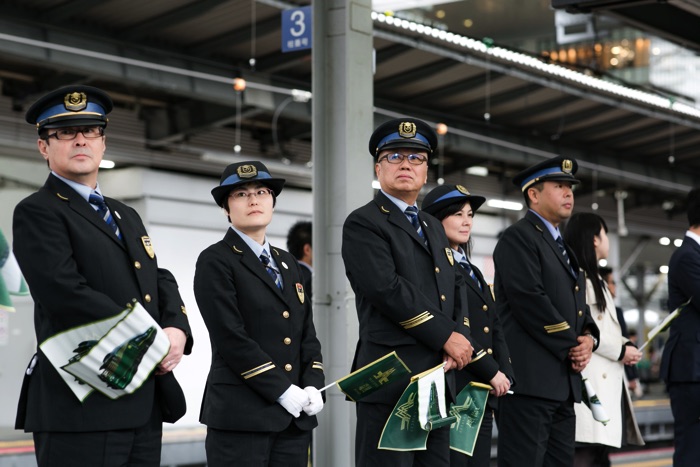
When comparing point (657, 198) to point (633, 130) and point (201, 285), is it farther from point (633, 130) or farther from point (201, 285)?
point (201, 285)

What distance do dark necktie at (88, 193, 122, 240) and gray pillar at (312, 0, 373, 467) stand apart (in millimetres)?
2628

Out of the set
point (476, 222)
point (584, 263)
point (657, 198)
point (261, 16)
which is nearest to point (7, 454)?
point (584, 263)

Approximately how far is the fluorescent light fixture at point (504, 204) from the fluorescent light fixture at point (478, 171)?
0.77 m

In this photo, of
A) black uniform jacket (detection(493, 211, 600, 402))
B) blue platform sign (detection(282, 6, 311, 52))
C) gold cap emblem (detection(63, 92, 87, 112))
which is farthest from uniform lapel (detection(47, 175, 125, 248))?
blue platform sign (detection(282, 6, 311, 52))

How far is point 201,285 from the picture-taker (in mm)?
4215

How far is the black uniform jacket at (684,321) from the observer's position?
20.6ft

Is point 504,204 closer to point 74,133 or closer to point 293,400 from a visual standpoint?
point 293,400

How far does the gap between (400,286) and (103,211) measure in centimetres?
126

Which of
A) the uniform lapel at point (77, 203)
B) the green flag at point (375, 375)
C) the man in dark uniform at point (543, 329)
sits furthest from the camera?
the man in dark uniform at point (543, 329)

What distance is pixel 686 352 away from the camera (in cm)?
632

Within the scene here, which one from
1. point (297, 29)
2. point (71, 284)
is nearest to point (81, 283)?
point (71, 284)

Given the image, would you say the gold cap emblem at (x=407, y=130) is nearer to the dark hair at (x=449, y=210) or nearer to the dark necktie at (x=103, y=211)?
the dark hair at (x=449, y=210)

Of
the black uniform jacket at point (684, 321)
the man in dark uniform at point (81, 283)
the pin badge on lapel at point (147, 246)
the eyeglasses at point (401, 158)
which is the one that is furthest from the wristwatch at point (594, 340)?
the pin badge on lapel at point (147, 246)

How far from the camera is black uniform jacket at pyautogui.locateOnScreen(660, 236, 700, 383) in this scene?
20.6 feet
